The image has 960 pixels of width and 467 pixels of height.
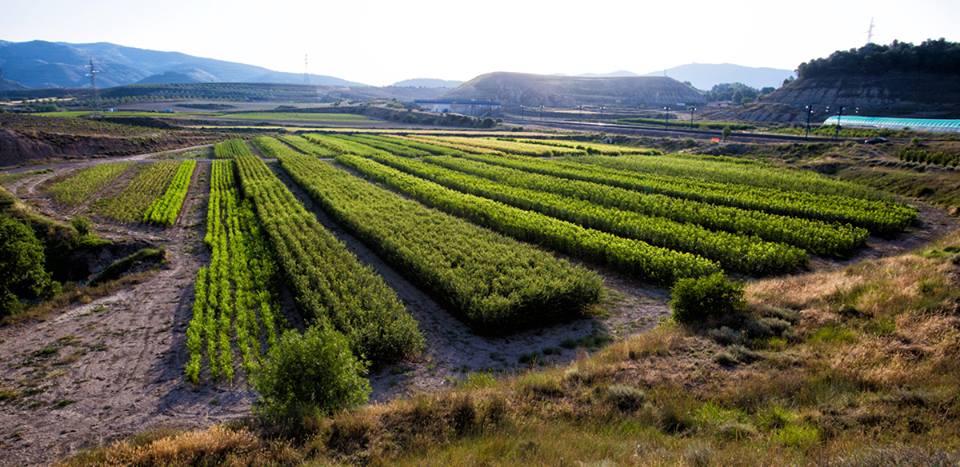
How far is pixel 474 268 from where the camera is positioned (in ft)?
68.7

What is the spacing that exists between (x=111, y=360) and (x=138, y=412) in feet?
13.5

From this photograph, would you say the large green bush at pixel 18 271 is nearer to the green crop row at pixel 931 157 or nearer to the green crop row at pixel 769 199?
the green crop row at pixel 769 199

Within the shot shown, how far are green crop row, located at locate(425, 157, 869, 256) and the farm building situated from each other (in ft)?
223

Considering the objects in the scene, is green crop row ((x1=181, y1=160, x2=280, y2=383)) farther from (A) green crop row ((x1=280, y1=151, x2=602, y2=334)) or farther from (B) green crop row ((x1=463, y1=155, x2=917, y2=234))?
(B) green crop row ((x1=463, y1=155, x2=917, y2=234))

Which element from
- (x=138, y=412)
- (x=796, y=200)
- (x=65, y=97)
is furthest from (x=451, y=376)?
(x=65, y=97)

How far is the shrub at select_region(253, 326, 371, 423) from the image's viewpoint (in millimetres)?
10523

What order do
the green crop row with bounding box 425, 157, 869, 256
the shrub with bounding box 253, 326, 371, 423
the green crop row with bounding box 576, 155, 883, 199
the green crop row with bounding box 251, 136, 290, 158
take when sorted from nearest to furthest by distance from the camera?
1. the shrub with bounding box 253, 326, 371, 423
2. the green crop row with bounding box 425, 157, 869, 256
3. the green crop row with bounding box 576, 155, 883, 199
4. the green crop row with bounding box 251, 136, 290, 158

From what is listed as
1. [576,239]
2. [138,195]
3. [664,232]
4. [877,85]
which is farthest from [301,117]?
[877,85]

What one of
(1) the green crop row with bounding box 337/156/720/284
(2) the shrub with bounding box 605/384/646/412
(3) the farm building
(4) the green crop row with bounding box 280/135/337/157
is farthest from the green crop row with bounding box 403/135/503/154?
(3) the farm building

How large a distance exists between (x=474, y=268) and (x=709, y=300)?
9194mm

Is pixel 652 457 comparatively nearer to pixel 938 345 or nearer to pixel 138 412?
Result: pixel 938 345

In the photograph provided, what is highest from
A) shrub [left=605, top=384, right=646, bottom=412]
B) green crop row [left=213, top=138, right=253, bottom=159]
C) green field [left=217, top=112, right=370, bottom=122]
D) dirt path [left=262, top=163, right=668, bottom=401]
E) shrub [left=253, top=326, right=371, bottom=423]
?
green field [left=217, top=112, right=370, bottom=122]

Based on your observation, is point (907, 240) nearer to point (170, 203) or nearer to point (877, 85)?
point (170, 203)

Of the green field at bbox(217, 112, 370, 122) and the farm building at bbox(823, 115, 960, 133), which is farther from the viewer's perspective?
the green field at bbox(217, 112, 370, 122)
